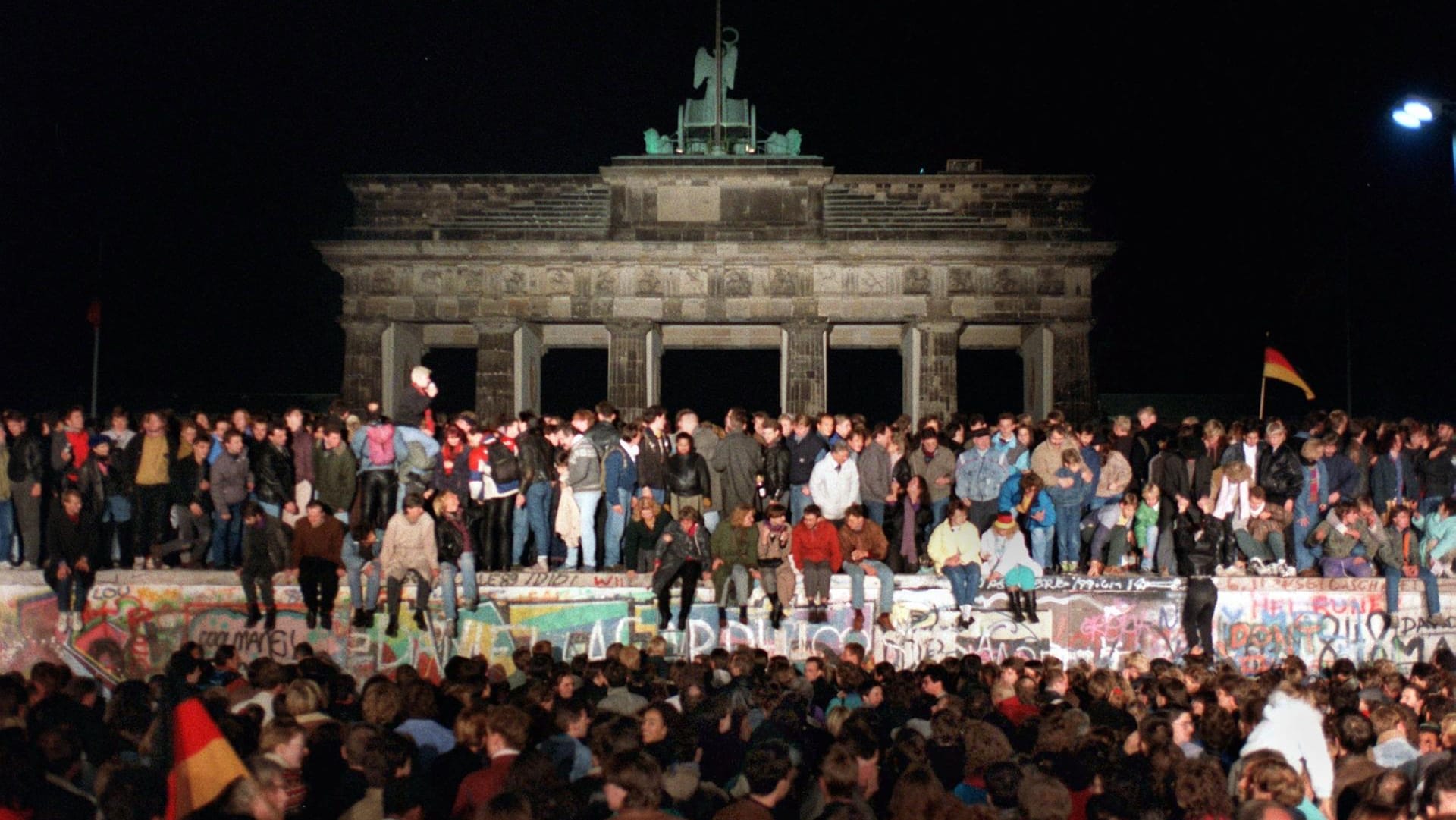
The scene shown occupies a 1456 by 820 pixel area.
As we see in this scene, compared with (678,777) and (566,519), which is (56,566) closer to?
(566,519)

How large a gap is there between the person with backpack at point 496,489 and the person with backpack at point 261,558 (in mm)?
2500

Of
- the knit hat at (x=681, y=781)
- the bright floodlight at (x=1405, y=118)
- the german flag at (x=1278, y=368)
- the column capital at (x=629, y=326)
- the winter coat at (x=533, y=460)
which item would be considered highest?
the bright floodlight at (x=1405, y=118)

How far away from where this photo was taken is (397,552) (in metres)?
17.1

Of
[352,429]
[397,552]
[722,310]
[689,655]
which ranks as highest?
[722,310]

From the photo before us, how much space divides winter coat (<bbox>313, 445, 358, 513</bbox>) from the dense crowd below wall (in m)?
0.03

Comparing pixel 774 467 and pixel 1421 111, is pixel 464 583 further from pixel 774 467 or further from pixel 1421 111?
pixel 1421 111

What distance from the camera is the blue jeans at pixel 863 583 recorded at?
58.5 feet

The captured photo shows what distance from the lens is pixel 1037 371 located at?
34281mm

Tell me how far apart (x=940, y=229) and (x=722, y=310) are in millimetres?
5394

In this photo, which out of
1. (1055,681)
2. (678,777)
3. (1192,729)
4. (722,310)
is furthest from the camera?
(722,310)

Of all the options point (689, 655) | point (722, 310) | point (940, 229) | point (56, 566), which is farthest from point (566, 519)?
point (940, 229)

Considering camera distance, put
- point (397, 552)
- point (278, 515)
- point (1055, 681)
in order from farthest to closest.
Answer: point (278, 515) → point (397, 552) → point (1055, 681)

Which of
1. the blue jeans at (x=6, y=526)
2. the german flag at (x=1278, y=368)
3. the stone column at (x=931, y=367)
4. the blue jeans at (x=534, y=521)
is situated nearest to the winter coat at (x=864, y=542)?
the blue jeans at (x=534, y=521)

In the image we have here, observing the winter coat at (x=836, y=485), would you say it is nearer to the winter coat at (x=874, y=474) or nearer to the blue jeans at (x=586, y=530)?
the winter coat at (x=874, y=474)
